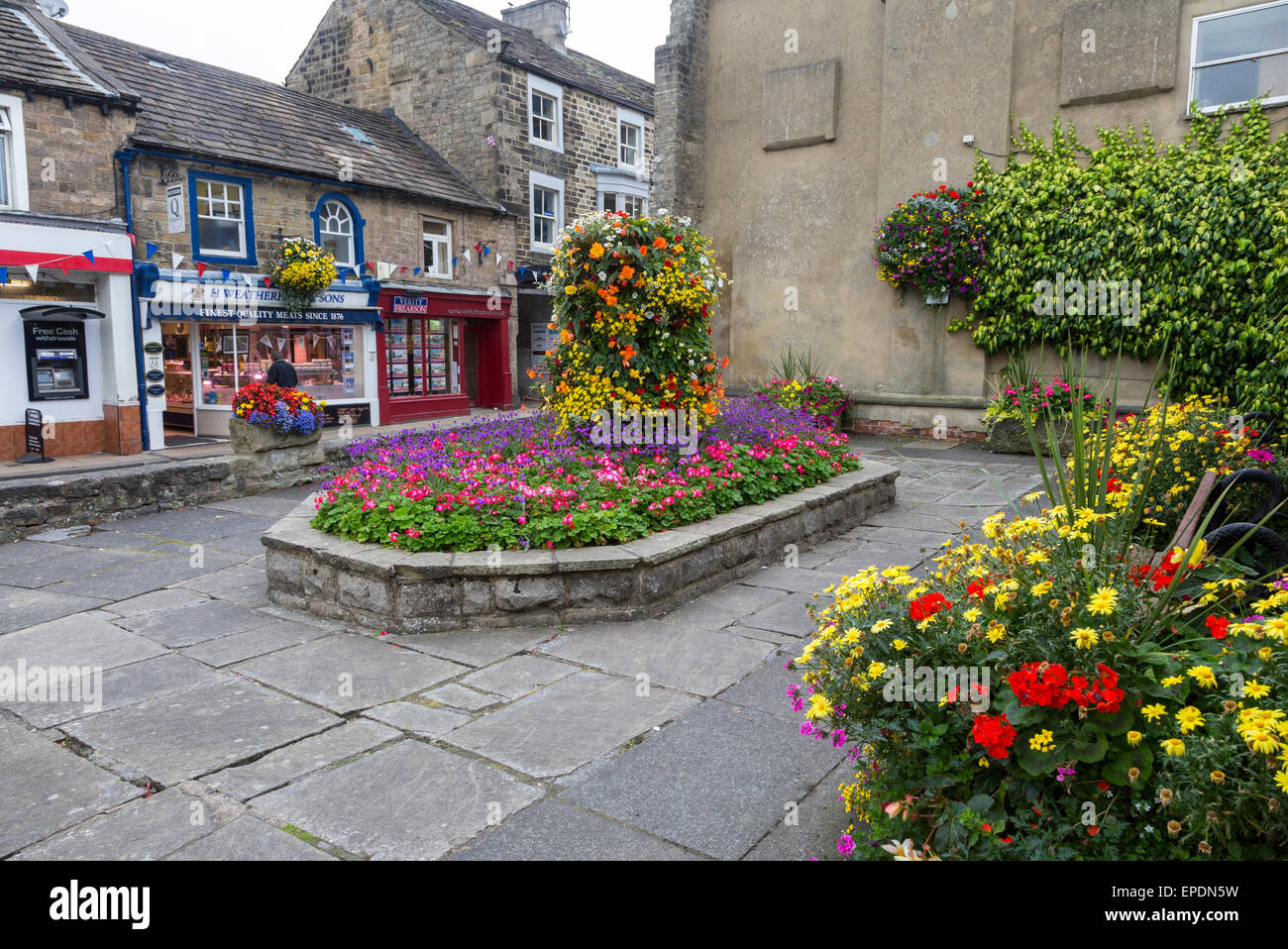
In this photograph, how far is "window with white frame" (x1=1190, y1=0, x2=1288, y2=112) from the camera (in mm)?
10469

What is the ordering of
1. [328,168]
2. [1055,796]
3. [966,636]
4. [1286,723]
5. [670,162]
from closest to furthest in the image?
[1286,723], [1055,796], [966,636], [670,162], [328,168]

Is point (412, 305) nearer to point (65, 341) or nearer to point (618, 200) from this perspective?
point (65, 341)

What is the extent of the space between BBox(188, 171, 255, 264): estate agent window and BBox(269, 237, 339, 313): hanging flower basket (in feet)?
1.86

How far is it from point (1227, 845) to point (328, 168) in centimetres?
1904

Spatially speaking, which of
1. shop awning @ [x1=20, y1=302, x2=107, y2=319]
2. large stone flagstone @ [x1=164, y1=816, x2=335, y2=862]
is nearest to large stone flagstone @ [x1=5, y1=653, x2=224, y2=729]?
large stone flagstone @ [x1=164, y1=816, x2=335, y2=862]

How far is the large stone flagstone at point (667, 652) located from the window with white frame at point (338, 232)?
610 inches

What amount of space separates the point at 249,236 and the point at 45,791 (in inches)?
602

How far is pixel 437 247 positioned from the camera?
20.7 metres

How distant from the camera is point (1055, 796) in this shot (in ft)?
7.71

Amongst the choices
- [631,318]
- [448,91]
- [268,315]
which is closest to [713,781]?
[631,318]

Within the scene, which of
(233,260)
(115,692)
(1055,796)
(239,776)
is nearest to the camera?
(1055,796)

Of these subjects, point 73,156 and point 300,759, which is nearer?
point 300,759

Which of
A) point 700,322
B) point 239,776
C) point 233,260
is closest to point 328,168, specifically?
point 233,260

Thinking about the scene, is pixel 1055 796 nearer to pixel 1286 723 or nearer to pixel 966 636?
pixel 966 636
